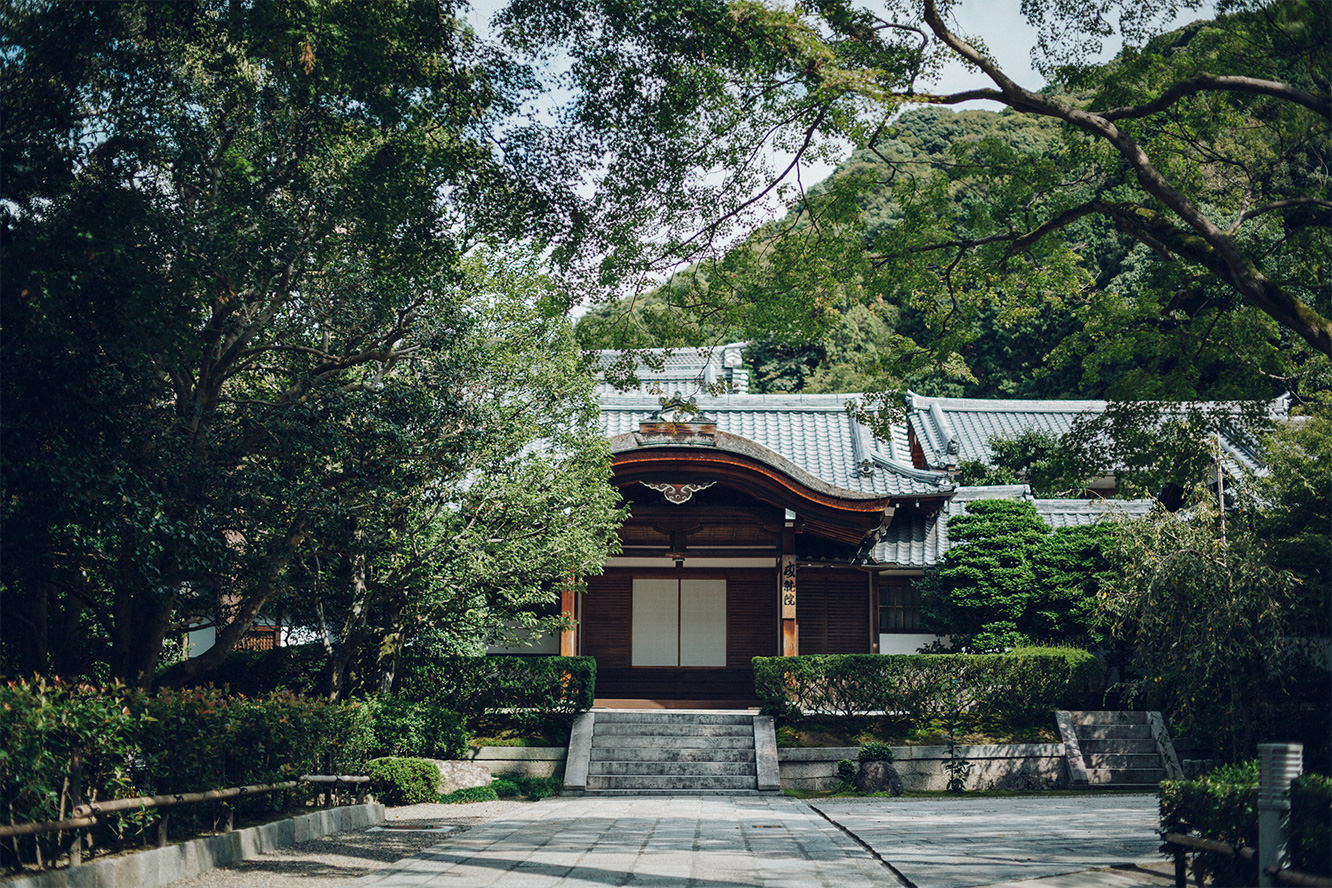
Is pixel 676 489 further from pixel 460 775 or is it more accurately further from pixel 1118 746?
pixel 1118 746

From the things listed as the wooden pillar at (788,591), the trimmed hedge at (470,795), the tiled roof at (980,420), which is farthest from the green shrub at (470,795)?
the tiled roof at (980,420)

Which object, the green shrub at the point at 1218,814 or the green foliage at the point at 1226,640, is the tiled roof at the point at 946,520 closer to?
the green foliage at the point at 1226,640

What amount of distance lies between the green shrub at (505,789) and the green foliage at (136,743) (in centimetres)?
433

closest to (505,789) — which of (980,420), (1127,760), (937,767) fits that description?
(937,767)

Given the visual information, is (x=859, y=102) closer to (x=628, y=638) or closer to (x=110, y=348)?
(x=110, y=348)

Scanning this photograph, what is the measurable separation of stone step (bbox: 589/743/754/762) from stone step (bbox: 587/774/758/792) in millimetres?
458

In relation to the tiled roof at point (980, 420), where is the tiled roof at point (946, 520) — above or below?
below

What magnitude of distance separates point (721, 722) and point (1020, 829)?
7.45 m

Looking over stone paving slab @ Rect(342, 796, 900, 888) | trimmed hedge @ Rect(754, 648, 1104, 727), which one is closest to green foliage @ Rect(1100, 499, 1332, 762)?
trimmed hedge @ Rect(754, 648, 1104, 727)

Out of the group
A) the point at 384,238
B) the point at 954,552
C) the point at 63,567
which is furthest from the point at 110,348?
the point at 954,552

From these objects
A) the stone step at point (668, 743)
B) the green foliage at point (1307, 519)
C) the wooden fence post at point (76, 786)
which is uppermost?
the green foliage at point (1307, 519)

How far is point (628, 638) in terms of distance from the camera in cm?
2155

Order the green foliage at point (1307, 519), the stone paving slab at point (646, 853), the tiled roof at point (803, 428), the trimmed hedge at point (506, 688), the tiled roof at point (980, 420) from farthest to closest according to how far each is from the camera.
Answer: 1. the tiled roof at point (980, 420)
2. the tiled roof at point (803, 428)
3. the trimmed hedge at point (506, 688)
4. the green foliage at point (1307, 519)
5. the stone paving slab at point (646, 853)

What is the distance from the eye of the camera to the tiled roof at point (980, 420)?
26.7 metres
